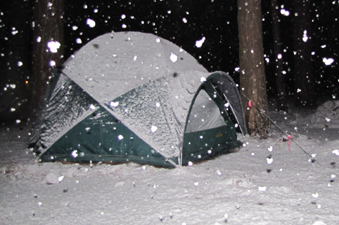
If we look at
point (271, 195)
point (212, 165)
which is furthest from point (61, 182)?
point (271, 195)

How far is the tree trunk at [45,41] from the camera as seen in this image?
788cm

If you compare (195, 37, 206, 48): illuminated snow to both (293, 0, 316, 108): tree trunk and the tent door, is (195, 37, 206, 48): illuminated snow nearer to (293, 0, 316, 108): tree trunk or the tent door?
(293, 0, 316, 108): tree trunk

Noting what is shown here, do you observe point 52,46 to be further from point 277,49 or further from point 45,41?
point 277,49

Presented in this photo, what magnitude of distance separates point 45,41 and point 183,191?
550 cm

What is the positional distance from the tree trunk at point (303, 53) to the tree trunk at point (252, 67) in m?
7.11

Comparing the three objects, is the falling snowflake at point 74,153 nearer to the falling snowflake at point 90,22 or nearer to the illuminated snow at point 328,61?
the falling snowflake at point 90,22

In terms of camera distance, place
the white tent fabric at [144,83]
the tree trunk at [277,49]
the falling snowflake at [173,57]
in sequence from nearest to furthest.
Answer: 1. the white tent fabric at [144,83]
2. the falling snowflake at [173,57]
3. the tree trunk at [277,49]

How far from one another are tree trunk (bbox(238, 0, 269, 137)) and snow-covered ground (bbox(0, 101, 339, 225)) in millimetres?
1257

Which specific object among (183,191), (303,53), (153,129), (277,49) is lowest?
(183,191)

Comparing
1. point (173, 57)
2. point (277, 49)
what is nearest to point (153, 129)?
point (173, 57)

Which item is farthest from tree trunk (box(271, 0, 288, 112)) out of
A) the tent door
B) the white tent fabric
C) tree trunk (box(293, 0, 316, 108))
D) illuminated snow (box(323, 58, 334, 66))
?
illuminated snow (box(323, 58, 334, 66))

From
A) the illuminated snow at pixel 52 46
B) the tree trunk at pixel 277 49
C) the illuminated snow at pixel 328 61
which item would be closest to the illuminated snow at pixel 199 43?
the tree trunk at pixel 277 49

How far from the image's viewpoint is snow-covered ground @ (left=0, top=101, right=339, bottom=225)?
3408 mm

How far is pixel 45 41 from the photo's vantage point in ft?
25.9
